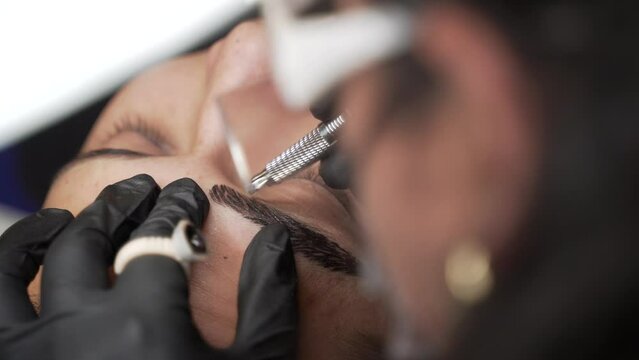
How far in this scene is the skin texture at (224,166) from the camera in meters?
0.86

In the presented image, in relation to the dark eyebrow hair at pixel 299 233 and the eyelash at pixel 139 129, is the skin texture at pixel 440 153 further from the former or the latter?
the eyelash at pixel 139 129

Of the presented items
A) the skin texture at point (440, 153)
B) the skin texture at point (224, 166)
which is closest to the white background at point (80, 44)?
the skin texture at point (224, 166)

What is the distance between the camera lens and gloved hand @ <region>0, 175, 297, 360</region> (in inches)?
29.5

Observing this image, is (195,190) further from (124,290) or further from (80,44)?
(80,44)

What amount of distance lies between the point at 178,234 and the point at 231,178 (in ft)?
0.60

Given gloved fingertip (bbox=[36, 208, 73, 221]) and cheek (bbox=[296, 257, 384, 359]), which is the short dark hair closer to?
cheek (bbox=[296, 257, 384, 359])

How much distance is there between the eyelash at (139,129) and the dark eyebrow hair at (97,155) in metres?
0.05

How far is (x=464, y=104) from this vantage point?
0.47m

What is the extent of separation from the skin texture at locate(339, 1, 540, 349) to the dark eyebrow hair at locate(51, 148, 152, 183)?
563mm

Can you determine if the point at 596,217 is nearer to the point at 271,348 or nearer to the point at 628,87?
the point at 628,87

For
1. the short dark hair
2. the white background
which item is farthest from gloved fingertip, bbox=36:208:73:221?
the short dark hair

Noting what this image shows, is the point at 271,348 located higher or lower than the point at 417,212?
lower

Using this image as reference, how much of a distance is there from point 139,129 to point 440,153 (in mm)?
732

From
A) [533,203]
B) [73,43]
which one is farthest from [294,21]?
[73,43]
